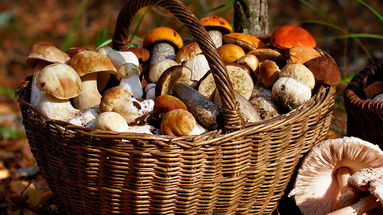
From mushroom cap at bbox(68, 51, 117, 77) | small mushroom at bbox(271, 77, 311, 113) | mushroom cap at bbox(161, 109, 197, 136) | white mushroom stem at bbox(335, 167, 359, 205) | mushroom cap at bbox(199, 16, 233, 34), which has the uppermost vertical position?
mushroom cap at bbox(68, 51, 117, 77)

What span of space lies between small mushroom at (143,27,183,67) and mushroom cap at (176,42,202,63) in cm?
9

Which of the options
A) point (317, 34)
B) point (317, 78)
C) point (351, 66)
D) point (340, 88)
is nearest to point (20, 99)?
point (317, 78)

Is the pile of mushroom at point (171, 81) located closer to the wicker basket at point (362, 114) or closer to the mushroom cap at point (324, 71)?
the mushroom cap at point (324, 71)

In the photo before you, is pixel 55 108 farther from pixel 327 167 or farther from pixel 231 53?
pixel 327 167

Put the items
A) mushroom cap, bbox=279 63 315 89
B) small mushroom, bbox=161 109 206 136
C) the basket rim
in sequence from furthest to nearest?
mushroom cap, bbox=279 63 315 89 < small mushroom, bbox=161 109 206 136 < the basket rim

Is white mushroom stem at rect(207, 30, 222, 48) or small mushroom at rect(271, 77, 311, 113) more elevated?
white mushroom stem at rect(207, 30, 222, 48)

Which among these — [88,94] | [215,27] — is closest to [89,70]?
[88,94]

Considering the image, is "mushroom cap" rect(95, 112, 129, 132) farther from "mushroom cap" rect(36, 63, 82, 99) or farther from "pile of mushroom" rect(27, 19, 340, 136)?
"mushroom cap" rect(36, 63, 82, 99)

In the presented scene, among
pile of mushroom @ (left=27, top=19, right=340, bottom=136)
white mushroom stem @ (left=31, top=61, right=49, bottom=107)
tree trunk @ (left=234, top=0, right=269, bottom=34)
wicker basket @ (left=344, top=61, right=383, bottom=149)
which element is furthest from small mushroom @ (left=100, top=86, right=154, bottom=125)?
tree trunk @ (left=234, top=0, right=269, bottom=34)

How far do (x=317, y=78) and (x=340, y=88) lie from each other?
1796 millimetres

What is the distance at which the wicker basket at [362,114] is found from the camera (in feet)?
7.53

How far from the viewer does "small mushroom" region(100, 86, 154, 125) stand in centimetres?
206

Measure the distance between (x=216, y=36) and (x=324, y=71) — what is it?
2.35 ft

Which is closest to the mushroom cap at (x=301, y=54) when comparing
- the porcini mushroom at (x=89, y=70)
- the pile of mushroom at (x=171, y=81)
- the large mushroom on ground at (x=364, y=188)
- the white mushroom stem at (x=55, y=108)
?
the pile of mushroom at (x=171, y=81)
